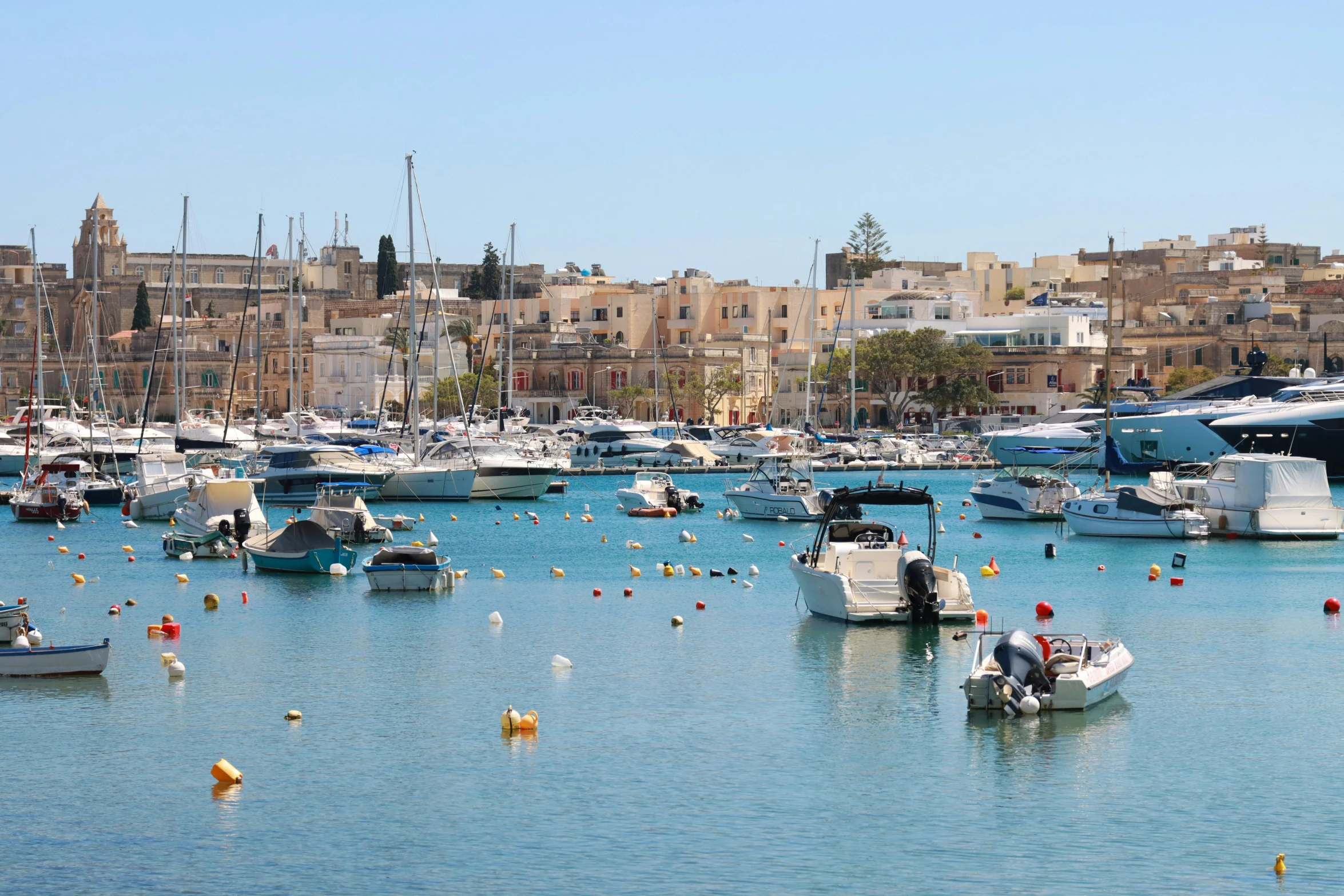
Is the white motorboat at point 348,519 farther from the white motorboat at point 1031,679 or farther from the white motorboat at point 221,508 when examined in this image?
the white motorboat at point 1031,679

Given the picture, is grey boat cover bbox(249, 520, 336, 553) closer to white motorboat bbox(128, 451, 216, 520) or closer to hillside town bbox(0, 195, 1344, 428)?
white motorboat bbox(128, 451, 216, 520)

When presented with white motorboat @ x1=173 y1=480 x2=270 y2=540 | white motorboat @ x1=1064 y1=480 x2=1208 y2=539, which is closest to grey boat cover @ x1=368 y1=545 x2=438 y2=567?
white motorboat @ x1=173 y1=480 x2=270 y2=540

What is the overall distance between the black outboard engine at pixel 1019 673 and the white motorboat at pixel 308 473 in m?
48.2

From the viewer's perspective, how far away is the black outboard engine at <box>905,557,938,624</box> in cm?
3666

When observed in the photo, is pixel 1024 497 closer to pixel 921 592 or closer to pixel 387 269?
pixel 921 592

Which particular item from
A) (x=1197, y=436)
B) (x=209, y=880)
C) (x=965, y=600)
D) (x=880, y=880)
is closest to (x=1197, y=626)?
(x=965, y=600)

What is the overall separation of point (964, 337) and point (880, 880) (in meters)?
119

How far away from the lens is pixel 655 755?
27641 millimetres

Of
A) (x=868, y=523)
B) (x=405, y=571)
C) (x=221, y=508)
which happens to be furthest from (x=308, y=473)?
(x=868, y=523)

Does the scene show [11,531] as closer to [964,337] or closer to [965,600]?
[965,600]

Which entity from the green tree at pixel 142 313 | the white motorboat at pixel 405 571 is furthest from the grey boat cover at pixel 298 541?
the green tree at pixel 142 313

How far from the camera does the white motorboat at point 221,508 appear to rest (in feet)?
183

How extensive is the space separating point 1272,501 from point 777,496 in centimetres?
1738

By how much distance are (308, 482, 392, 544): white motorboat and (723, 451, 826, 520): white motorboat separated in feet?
50.1
